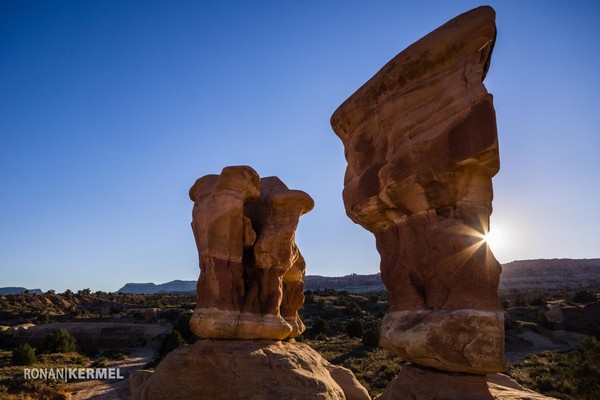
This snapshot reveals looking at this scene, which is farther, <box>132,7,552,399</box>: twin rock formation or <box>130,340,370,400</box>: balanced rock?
<box>130,340,370,400</box>: balanced rock

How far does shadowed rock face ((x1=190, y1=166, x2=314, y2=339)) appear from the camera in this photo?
9.78 m

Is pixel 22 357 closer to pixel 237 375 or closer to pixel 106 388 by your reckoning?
pixel 106 388

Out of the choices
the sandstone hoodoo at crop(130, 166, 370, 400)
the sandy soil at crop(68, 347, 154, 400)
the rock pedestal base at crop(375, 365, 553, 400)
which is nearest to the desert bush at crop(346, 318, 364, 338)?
the sandy soil at crop(68, 347, 154, 400)

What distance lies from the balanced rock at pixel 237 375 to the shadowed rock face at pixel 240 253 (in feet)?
1.84

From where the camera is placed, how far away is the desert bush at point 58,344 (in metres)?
27.7

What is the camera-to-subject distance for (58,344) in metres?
27.8

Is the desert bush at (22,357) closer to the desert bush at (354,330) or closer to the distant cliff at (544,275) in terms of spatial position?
the desert bush at (354,330)

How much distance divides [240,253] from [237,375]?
322 cm

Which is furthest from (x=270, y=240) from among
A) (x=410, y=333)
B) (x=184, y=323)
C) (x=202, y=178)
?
(x=184, y=323)

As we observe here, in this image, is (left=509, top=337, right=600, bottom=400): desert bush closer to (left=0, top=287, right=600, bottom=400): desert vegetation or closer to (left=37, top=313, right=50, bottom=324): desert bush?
(left=0, top=287, right=600, bottom=400): desert vegetation

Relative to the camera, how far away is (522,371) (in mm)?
19328

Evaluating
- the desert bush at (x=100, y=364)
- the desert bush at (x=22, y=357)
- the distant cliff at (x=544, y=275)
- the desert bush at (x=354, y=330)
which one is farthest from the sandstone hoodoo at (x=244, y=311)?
the distant cliff at (x=544, y=275)

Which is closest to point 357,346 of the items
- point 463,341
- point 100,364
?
point 100,364

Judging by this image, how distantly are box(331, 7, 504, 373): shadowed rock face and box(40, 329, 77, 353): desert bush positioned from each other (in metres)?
30.6
